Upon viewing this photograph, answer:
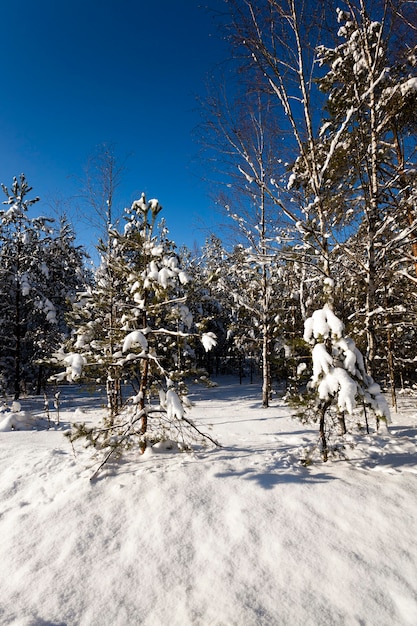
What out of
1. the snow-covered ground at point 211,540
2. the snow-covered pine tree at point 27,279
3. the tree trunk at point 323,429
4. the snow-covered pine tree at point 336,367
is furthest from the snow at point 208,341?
the snow-covered pine tree at point 27,279

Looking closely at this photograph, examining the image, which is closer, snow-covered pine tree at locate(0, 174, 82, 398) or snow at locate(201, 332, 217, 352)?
snow at locate(201, 332, 217, 352)

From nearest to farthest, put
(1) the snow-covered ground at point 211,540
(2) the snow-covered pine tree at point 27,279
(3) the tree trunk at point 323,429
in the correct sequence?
1. (1) the snow-covered ground at point 211,540
2. (3) the tree trunk at point 323,429
3. (2) the snow-covered pine tree at point 27,279

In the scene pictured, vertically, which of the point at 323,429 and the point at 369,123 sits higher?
the point at 369,123

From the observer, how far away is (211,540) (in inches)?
141

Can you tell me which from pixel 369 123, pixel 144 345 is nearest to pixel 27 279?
pixel 144 345

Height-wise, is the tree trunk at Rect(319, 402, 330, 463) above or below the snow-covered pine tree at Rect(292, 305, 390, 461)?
below

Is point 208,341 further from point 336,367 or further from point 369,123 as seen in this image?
point 369,123

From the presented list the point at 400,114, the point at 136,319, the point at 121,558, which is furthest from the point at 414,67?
the point at 121,558

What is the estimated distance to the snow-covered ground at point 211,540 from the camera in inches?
110

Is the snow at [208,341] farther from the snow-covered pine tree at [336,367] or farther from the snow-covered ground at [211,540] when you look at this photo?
the snow-covered ground at [211,540]

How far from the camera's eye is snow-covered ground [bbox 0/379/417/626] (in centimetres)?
280

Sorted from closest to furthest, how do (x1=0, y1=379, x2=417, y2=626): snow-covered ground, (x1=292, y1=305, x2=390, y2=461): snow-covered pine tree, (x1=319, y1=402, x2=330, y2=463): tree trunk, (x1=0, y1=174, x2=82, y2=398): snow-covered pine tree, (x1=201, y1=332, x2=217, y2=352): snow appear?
(x1=0, y1=379, x2=417, y2=626): snow-covered ground < (x1=292, y1=305, x2=390, y2=461): snow-covered pine tree < (x1=201, y1=332, x2=217, y2=352): snow < (x1=319, y1=402, x2=330, y2=463): tree trunk < (x1=0, y1=174, x2=82, y2=398): snow-covered pine tree

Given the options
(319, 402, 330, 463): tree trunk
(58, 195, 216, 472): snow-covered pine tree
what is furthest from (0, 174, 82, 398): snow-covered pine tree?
(319, 402, 330, 463): tree trunk

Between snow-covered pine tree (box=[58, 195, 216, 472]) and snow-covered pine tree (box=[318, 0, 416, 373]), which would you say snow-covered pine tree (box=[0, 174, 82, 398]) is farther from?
snow-covered pine tree (box=[318, 0, 416, 373])
